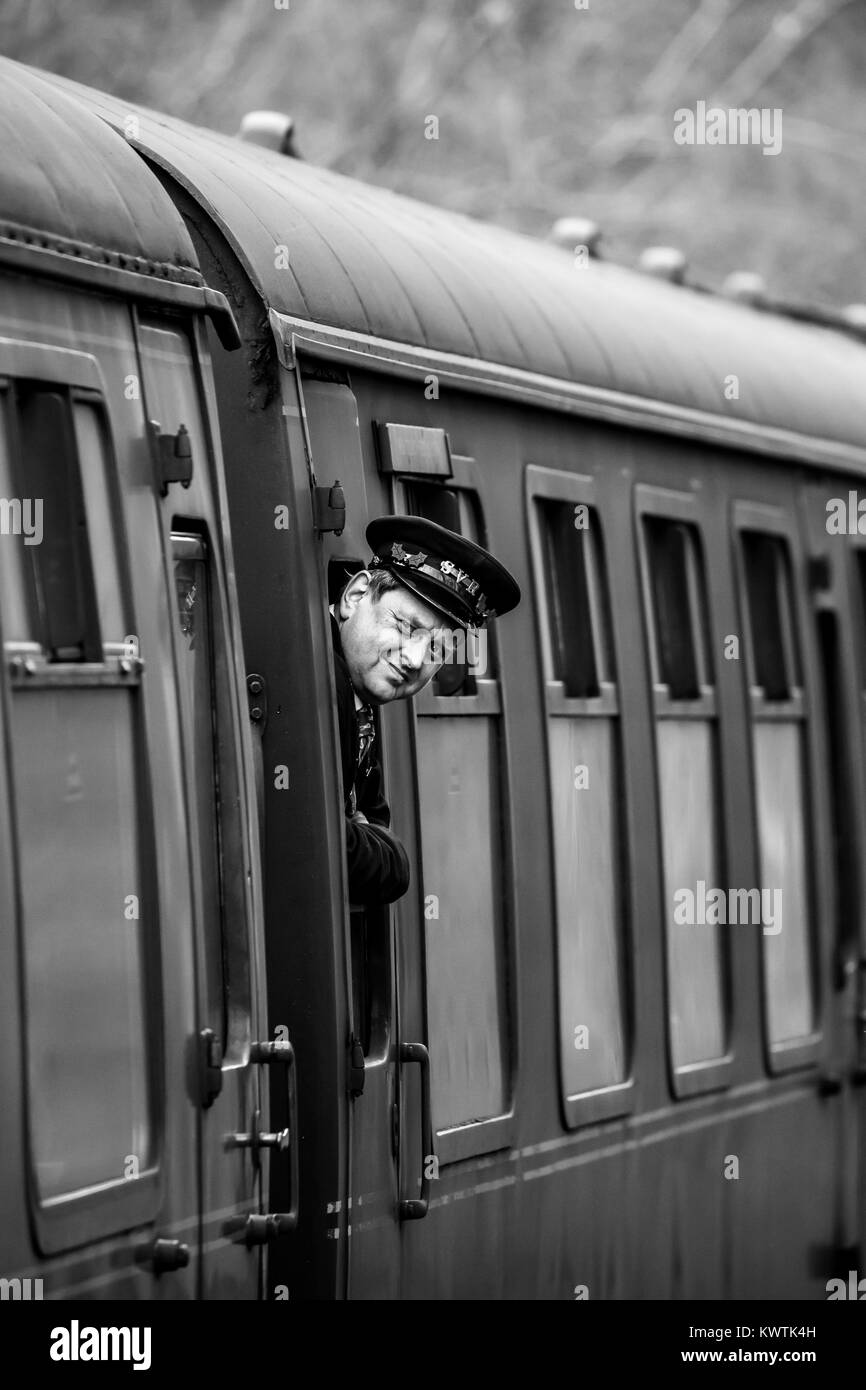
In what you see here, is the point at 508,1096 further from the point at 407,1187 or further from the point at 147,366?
the point at 147,366

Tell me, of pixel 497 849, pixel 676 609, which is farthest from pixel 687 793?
pixel 497 849

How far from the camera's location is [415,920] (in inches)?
243

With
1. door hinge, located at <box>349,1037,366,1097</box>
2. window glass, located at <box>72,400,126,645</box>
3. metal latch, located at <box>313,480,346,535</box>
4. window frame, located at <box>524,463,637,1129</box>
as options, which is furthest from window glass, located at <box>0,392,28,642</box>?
window frame, located at <box>524,463,637,1129</box>

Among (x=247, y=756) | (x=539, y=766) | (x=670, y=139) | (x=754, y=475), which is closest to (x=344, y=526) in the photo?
(x=247, y=756)

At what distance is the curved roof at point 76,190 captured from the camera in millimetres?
4668

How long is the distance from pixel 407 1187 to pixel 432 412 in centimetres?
187

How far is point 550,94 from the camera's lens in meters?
22.4

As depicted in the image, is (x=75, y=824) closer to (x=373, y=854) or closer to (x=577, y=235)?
(x=373, y=854)

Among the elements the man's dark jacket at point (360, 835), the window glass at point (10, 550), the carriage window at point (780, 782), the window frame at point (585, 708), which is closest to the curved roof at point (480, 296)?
the window frame at point (585, 708)

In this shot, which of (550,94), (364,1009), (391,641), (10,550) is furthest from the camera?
(550,94)

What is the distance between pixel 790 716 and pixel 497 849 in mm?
2663

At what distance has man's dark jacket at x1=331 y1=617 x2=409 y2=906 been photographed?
18.8 ft

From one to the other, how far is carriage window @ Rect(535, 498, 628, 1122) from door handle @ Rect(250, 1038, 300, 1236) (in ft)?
5.58
